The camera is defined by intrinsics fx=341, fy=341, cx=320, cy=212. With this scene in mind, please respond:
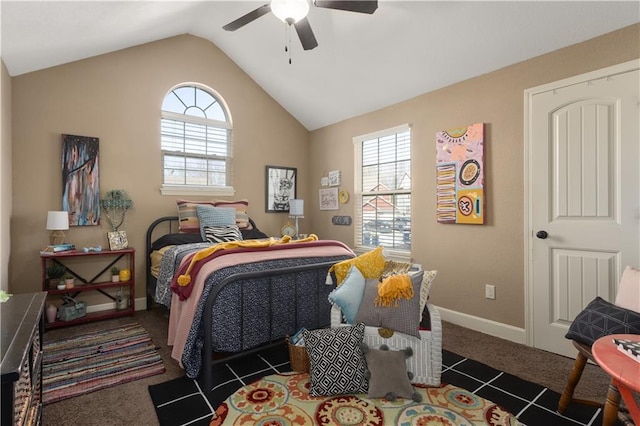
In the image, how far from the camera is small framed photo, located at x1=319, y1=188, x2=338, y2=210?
4641 millimetres

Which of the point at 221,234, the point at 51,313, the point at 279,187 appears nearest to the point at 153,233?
the point at 221,234

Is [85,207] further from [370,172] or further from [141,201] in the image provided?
[370,172]

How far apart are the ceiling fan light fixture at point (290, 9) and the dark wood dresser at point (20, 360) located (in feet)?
6.73

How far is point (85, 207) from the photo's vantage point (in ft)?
11.3

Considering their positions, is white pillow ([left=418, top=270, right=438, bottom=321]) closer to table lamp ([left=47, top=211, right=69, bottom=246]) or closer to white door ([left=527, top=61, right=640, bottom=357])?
white door ([left=527, top=61, right=640, bottom=357])

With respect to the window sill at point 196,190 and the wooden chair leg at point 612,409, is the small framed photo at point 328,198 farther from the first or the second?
the wooden chair leg at point 612,409

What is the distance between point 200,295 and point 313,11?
2.66 metres

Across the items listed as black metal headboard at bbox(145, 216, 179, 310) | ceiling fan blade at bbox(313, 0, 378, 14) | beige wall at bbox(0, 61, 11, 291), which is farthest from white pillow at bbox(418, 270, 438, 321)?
beige wall at bbox(0, 61, 11, 291)

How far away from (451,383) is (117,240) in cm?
332

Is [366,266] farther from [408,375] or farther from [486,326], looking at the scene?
[486,326]

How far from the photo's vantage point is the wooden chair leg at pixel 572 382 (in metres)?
1.76

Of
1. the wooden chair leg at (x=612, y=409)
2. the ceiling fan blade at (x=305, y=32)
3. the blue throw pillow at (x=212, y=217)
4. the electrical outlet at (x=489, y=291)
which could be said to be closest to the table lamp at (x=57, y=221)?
the blue throw pillow at (x=212, y=217)

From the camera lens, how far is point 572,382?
1.79 m

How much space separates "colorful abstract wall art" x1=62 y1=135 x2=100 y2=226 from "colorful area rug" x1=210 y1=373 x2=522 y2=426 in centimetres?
258
